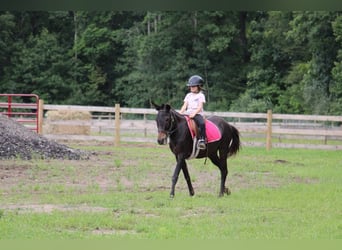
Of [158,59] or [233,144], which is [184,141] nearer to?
[233,144]

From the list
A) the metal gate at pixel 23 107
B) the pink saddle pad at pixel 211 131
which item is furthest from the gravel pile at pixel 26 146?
the pink saddle pad at pixel 211 131

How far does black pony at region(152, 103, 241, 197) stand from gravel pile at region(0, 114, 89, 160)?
17.8 feet

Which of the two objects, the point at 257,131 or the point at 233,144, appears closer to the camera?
the point at 233,144

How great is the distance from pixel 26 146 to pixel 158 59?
29.8 metres

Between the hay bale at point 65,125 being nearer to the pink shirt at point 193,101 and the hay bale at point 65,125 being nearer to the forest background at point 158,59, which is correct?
the pink shirt at point 193,101

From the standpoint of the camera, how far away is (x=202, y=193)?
8.85 metres

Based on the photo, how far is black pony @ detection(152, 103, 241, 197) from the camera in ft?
26.2

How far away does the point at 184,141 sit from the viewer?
332 inches

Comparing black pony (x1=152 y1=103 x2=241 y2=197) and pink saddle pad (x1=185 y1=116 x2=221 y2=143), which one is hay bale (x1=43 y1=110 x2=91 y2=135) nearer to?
black pony (x1=152 y1=103 x2=241 y2=197)

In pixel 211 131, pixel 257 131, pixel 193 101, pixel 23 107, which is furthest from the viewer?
pixel 23 107

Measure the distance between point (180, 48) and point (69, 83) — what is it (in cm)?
774

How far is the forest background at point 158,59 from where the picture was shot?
128 feet

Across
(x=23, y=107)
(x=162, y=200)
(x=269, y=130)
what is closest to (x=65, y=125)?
(x=23, y=107)

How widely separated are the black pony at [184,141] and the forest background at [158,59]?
2644cm
